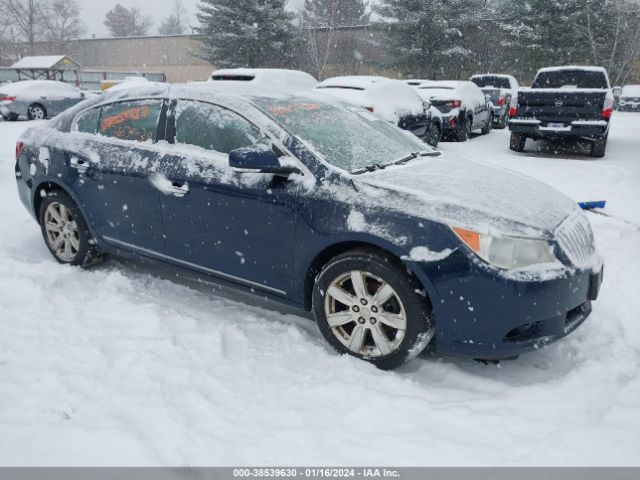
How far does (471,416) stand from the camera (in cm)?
272

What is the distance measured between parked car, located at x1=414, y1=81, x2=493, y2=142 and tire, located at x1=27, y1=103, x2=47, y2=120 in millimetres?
13018

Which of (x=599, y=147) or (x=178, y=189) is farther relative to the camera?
(x=599, y=147)

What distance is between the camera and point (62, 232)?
15.2ft

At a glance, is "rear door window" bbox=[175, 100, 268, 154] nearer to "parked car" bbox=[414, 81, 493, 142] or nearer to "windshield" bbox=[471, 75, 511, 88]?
"parked car" bbox=[414, 81, 493, 142]

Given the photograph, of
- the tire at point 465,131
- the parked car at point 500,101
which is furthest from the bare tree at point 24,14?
the tire at point 465,131

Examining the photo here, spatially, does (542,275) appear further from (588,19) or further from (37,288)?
(588,19)

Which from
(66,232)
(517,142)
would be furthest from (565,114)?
(66,232)

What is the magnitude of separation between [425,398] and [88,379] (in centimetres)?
188

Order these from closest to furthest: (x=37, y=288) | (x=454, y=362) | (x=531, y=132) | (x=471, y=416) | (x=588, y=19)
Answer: (x=471, y=416)
(x=454, y=362)
(x=37, y=288)
(x=531, y=132)
(x=588, y=19)

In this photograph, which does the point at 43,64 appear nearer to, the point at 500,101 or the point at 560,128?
the point at 500,101

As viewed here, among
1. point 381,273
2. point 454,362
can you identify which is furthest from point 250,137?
point 454,362

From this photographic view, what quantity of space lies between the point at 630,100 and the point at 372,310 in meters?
29.5

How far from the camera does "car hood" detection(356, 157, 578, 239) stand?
9.37 ft

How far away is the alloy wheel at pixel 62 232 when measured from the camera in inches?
180
